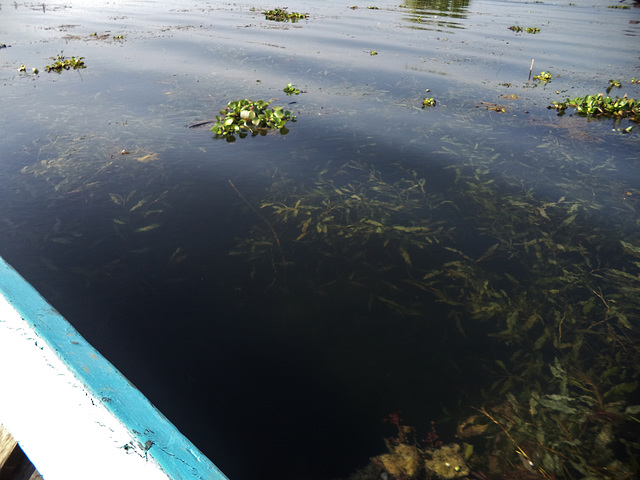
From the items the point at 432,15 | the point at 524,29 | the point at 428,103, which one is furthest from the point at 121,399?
the point at 432,15

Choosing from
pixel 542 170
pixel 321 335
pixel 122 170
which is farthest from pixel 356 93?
pixel 321 335

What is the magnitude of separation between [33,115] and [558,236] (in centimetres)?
999

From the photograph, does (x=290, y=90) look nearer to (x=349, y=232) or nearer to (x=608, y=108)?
(x=349, y=232)

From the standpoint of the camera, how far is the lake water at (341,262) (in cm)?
276

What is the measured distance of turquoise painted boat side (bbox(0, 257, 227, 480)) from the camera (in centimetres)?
140

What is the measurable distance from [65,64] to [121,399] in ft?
43.8

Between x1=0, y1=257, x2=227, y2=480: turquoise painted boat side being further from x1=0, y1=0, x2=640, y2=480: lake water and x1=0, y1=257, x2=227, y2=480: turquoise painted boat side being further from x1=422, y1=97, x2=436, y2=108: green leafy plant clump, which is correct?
x1=422, y1=97, x2=436, y2=108: green leafy plant clump

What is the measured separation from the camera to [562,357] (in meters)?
3.23

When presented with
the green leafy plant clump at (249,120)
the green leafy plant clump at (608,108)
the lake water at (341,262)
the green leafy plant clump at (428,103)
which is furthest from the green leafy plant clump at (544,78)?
the green leafy plant clump at (249,120)

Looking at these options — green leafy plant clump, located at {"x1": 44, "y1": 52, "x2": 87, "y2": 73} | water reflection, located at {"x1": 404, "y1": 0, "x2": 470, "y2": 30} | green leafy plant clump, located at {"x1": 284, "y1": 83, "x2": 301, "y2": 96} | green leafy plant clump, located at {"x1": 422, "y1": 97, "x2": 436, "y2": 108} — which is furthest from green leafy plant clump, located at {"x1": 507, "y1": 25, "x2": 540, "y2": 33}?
green leafy plant clump, located at {"x1": 44, "y1": 52, "x2": 87, "y2": 73}

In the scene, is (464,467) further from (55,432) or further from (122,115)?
(122,115)

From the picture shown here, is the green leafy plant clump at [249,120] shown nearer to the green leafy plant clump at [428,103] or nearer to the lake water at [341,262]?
the lake water at [341,262]

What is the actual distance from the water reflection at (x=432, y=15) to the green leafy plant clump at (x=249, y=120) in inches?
691

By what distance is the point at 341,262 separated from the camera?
13.9ft
